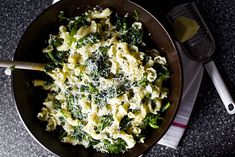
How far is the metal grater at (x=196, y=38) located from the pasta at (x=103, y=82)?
14cm

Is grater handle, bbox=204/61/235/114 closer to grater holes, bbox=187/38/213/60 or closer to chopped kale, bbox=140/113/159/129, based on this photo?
grater holes, bbox=187/38/213/60

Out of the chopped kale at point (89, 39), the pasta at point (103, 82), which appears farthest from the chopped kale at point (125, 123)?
the chopped kale at point (89, 39)

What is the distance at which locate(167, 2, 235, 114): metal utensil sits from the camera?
1.48 m

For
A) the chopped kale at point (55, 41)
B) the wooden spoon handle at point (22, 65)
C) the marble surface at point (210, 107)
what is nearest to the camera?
the wooden spoon handle at point (22, 65)

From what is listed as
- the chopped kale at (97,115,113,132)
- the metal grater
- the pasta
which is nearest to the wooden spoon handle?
the pasta

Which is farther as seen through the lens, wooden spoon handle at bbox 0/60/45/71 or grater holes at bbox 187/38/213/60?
grater holes at bbox 187/38/213/60

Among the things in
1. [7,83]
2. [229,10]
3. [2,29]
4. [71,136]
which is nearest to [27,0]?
[2,29]

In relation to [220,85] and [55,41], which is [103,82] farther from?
[220,85]

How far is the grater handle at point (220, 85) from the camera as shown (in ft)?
4.86

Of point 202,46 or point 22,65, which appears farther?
point 202,46

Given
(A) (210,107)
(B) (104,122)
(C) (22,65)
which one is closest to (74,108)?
(B) (104,122)

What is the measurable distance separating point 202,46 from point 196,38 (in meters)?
0.03

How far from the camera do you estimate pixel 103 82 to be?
1.34m

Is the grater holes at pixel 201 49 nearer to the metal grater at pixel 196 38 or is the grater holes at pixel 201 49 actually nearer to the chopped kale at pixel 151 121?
the metal grater at pixel 196 38
